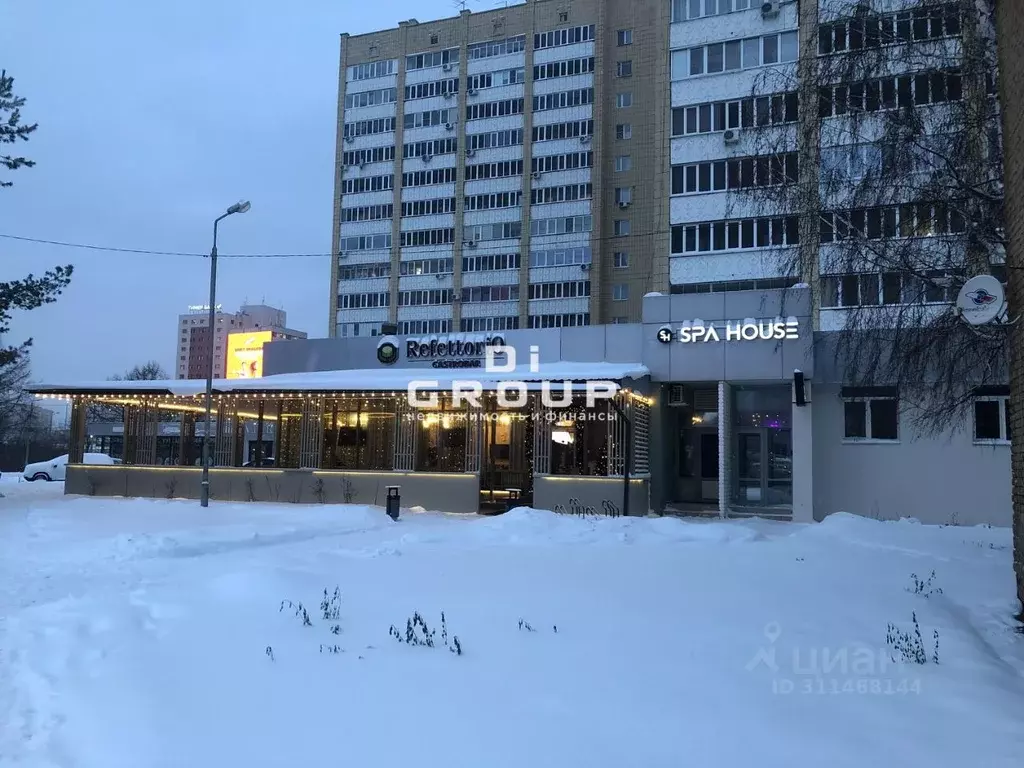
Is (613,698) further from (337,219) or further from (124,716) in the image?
(337,219)

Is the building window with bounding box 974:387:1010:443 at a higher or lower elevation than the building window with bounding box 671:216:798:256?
lower

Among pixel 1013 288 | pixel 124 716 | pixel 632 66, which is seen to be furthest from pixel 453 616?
pixel 632 66

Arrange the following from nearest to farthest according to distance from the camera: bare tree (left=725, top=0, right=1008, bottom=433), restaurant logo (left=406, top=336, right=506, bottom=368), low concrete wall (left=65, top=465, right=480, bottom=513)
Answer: bare tree (left=725, top=0, right=1008, bottom=433), low concrete wall (left=65, top=465, right=480, bottom=513), restaurant logo (left=406, top=336, right=506, bottom=368)

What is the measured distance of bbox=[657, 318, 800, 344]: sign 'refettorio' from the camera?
18.7 meters

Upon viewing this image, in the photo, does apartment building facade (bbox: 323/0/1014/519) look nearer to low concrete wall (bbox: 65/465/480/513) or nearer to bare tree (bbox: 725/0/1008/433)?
bare tree (bbox: 725/0/1008/433)

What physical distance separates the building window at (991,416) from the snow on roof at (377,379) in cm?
745

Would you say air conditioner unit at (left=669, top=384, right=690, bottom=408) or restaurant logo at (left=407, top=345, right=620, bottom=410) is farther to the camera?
air conditioner unit at (left=669, top=384, right=690, bottom=408)

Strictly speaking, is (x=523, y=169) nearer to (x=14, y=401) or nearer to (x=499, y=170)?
(x=499, y=170)

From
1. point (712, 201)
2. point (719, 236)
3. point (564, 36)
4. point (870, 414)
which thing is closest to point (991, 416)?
point (870, 414)

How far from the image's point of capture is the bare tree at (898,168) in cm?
990

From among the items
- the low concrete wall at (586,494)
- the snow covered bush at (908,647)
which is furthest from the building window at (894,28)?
the low concrete wall at (586,494)

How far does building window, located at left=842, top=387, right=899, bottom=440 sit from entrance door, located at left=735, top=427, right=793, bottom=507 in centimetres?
155

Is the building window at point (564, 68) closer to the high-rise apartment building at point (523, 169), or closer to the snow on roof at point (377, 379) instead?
the high-rise apartment building at point (523, 169)

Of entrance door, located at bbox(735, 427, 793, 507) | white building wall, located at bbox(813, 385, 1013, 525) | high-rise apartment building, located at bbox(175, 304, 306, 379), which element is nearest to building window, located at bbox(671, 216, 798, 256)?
entrance door, located at bbox(735, 427, 793, 507)
